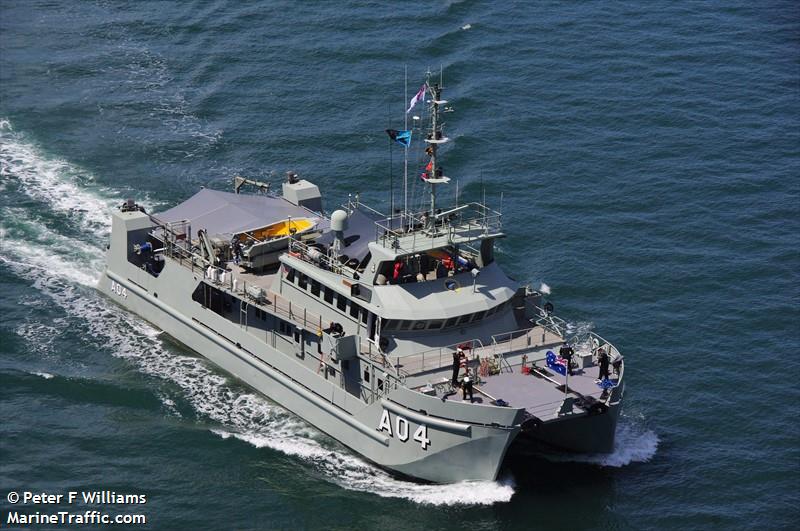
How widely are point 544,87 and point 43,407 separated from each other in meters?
35.4

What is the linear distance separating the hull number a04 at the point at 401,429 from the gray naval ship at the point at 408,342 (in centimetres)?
7

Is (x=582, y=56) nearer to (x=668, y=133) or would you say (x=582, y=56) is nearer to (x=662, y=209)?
(x=668, y=133)

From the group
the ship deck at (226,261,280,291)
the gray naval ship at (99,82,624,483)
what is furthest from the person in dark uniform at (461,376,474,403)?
the ship deck at (226,261,280,291)

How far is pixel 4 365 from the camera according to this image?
53.7 m

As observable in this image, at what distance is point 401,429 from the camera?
4622 cm

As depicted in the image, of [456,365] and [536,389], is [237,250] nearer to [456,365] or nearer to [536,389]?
[456,365]

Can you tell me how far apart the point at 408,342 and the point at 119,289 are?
18259 mm

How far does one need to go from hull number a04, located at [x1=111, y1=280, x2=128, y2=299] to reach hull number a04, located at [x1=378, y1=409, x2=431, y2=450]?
18036 mm

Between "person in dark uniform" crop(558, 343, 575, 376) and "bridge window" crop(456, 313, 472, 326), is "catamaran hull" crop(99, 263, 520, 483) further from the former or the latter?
"bridge window" crop(456, 313, 472, 326)

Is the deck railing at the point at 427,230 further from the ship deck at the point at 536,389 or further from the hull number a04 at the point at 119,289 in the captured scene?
the hull number a04 at the point at 119,289

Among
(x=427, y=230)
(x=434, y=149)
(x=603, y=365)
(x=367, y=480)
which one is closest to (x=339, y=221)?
(x=427, y=230)

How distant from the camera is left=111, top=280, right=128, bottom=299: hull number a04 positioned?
197 feet

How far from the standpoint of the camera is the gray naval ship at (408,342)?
4550cm

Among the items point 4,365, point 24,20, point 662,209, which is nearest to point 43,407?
point 4,365
